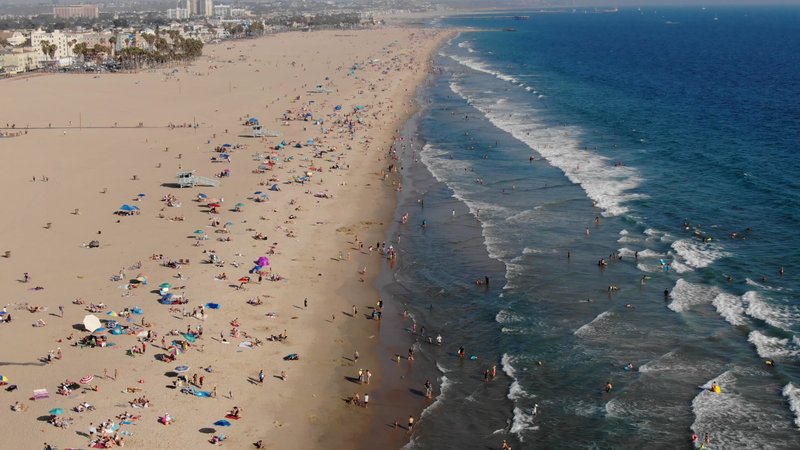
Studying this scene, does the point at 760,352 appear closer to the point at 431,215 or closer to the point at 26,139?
the point at 431,215

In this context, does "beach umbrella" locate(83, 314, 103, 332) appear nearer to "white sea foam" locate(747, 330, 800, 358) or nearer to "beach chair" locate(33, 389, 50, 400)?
"beach chair" locate(33, 389, 50, 400)

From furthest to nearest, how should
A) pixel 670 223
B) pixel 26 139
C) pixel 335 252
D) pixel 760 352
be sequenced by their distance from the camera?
pixel 26 139, pixel 670 223, pixel 335 252, pixel 760 352

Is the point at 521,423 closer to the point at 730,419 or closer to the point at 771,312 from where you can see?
the point at 730,419

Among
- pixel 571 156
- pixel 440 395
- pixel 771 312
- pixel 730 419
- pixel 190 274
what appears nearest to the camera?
pixel 730 419

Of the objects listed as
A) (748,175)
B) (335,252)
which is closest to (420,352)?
(335,252)

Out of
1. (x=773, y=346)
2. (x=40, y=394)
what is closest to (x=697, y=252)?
(x=773, y=346)

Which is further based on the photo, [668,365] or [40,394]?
[668,365]
